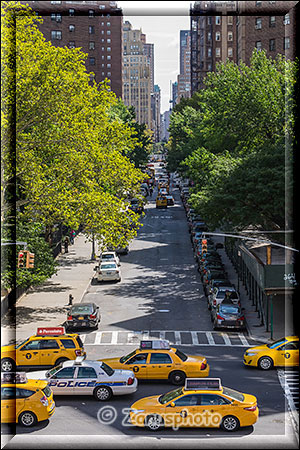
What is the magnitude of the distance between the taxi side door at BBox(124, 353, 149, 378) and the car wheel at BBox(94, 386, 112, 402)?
265cm

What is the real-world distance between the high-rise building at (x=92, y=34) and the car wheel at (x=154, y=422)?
382 ft

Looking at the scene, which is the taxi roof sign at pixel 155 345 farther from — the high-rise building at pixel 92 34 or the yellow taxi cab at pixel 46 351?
the high-rise building at pixel 92 34

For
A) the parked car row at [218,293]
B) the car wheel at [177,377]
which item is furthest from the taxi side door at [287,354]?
the parked car row at [218,293]

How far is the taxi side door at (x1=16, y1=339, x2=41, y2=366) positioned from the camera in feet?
96.4

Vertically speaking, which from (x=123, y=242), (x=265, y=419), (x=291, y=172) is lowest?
(x=265, y=419)

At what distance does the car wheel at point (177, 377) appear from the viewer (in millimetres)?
26844

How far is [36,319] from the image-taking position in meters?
39.9

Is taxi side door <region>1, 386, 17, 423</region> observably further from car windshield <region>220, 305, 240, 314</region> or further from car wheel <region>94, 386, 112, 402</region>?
car windshield <region>220, 305, 240, 314</region>

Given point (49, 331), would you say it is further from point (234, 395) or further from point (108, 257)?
point (108, 257)

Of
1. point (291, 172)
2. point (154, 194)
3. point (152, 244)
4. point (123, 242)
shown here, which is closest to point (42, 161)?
point (123, 242)

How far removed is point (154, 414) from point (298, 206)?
69.8ft

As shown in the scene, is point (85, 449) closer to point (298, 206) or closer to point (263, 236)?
point (298, 206)

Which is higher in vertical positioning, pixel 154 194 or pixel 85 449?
pixel 154 194

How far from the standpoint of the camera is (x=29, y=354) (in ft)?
96.7
